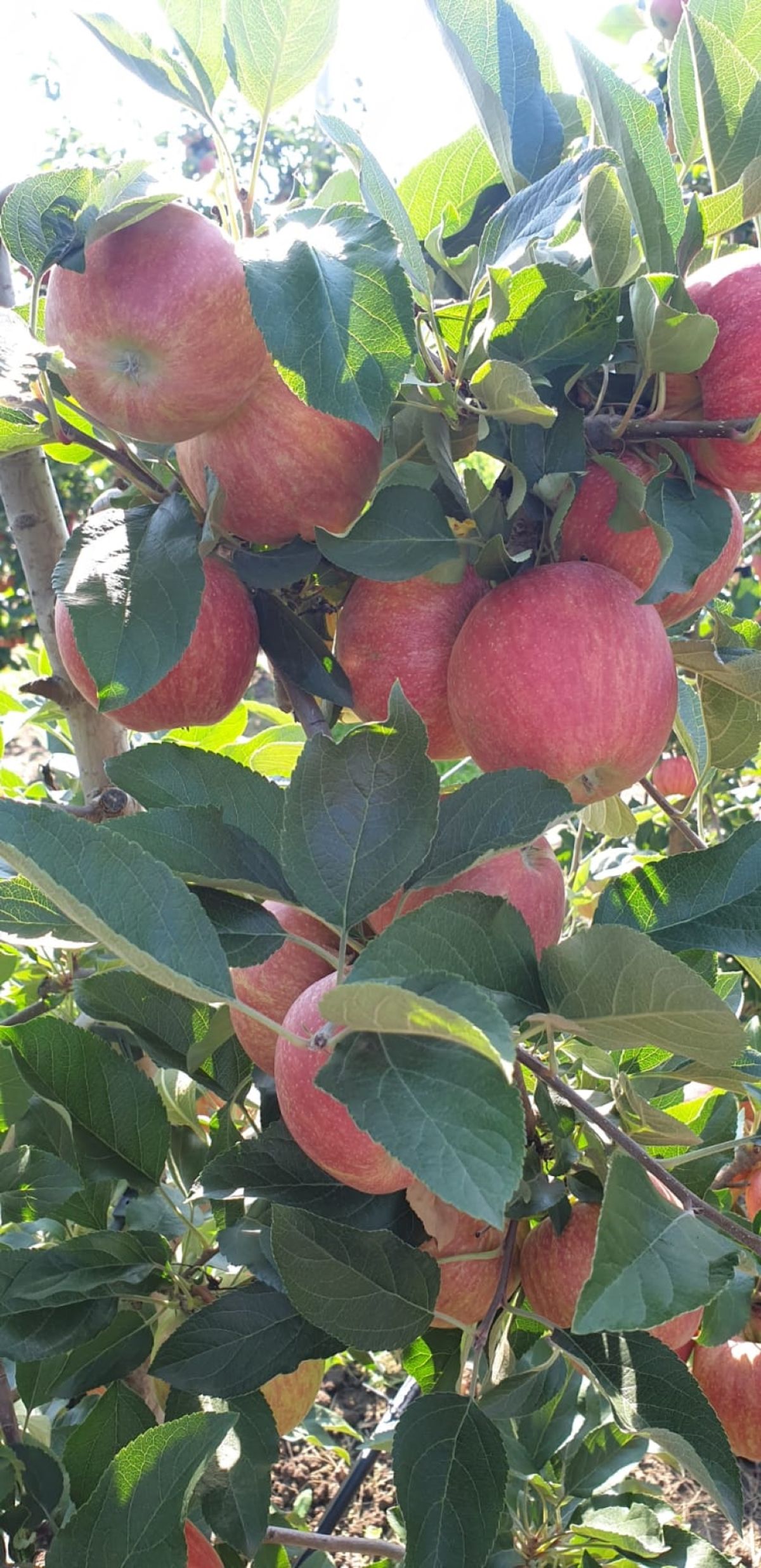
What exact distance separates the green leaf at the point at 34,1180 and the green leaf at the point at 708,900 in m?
0.44

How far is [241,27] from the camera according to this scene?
728 millimetres

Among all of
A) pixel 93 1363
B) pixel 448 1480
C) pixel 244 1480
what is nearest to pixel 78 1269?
pixel 93 1363

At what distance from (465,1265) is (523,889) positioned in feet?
0.93

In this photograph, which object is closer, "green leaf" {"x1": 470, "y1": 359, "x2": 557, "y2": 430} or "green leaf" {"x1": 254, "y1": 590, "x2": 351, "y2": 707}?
"green leaf" {"x1": 470, "y1": 359, "x2": 557, "y2": 430}

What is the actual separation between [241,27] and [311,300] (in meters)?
0.29

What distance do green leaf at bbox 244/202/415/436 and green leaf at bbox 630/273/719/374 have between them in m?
0.12

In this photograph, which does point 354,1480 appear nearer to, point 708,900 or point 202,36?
point 708,900

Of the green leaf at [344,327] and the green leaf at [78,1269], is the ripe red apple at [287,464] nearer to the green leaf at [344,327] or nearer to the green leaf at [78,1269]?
the green leaf at [344,327]

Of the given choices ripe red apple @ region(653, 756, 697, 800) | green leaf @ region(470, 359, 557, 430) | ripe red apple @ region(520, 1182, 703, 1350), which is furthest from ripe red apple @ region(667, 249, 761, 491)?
ripe red apple @ region(653, 756, 697, 800)

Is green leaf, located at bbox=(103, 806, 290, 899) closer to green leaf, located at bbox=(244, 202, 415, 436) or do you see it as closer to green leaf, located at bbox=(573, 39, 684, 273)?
green leaf, located at bbox=(244, 202, 415, 436)

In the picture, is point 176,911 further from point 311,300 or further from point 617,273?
point 617,273

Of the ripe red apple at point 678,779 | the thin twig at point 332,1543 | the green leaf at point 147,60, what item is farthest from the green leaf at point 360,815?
the ripe red apple at point 678,779

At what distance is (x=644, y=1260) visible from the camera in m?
0.51

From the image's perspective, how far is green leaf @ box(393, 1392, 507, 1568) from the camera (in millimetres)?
652
